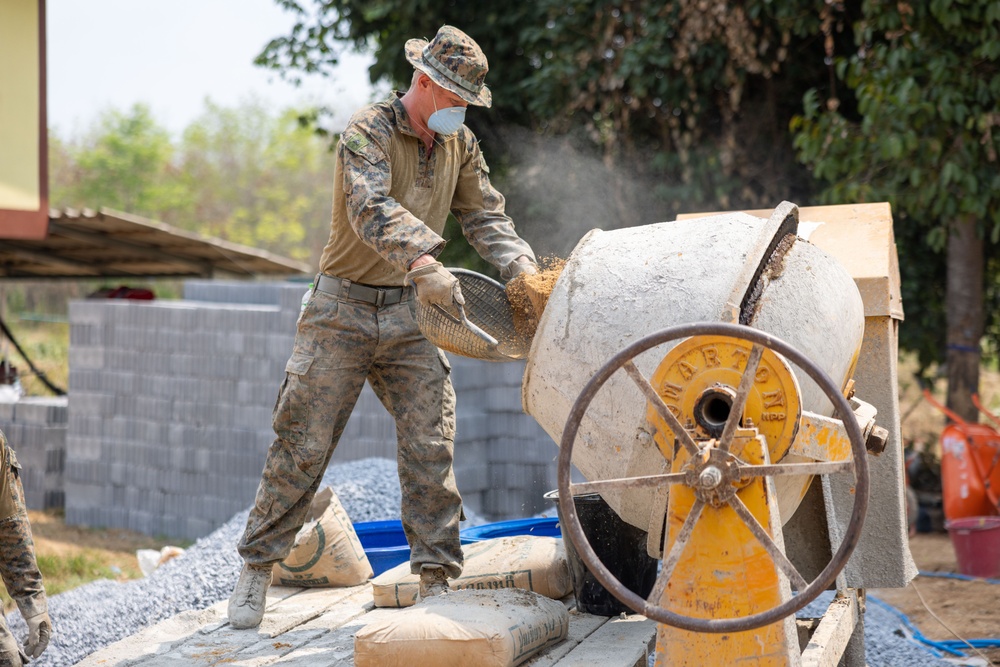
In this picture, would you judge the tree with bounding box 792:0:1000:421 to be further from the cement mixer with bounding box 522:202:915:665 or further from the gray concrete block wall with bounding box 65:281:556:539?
the cement mixer with bounding box 522:202:915:665

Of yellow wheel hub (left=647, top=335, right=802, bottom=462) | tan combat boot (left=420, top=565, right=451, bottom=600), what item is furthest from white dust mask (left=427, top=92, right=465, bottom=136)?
tan combat boot (left=420, top=565, right=451, bottom=600)

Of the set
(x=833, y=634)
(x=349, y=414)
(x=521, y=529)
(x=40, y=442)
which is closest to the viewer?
(x=833, y=634)

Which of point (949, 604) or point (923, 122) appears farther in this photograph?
point (923, 122)

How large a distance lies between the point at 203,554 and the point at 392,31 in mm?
5564

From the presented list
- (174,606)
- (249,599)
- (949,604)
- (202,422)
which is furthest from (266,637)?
(202,422)

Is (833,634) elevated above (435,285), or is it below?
below

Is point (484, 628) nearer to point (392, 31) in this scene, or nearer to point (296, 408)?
point (296, 408)

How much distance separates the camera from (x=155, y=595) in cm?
482

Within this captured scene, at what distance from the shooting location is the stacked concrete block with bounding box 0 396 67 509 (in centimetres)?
919

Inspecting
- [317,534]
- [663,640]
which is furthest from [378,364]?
[663,640]

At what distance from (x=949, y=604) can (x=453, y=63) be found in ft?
13.3

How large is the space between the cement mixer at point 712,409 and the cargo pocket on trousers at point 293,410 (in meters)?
0.85

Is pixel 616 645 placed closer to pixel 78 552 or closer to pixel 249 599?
pixel 249 599

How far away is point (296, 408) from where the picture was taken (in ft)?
11.5
